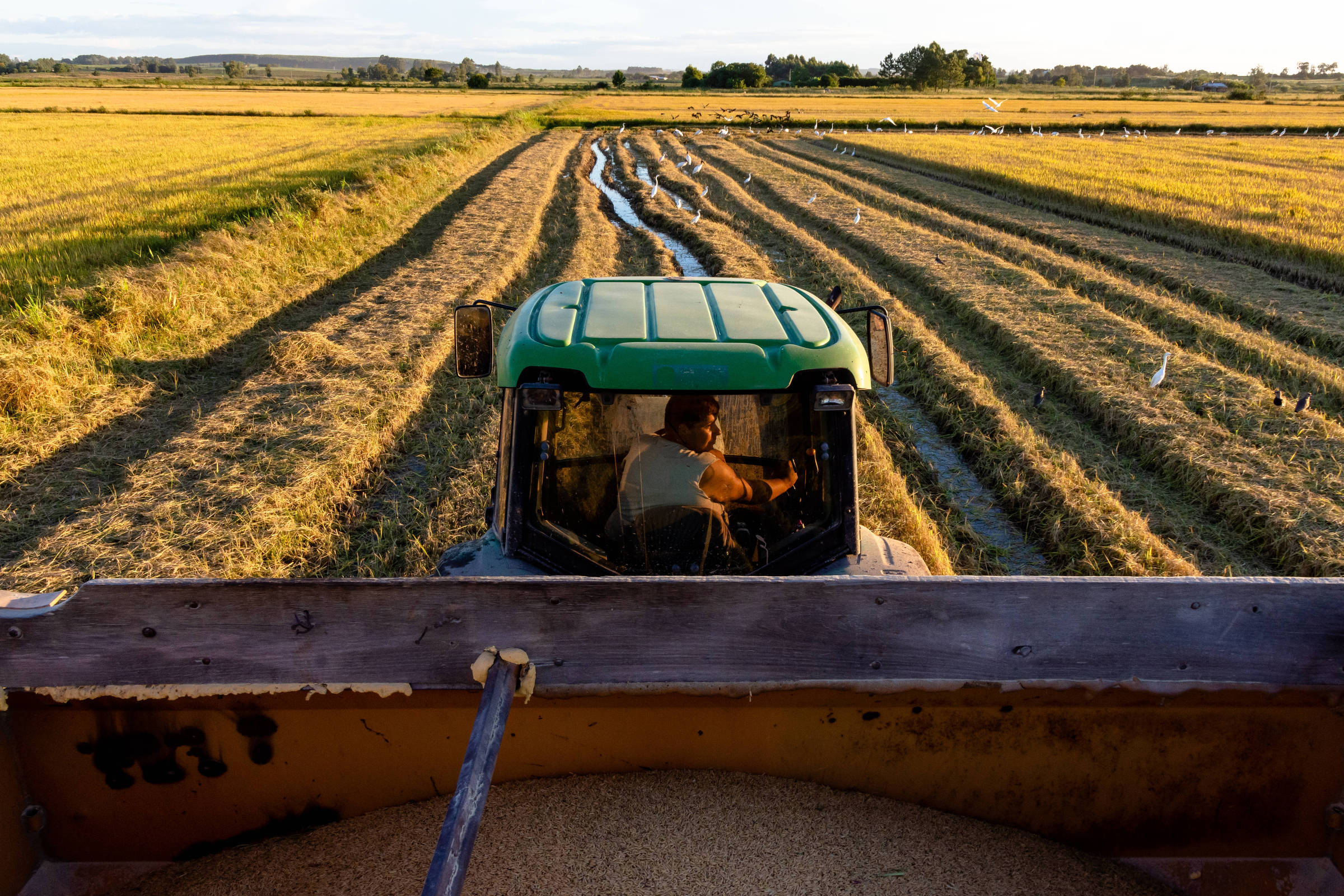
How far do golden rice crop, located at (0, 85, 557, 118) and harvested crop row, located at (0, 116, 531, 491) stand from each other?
32.8 metres

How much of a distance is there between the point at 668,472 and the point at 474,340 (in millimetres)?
854

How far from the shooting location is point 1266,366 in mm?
8109

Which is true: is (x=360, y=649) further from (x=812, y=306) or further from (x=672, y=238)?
(x=672, y=238)

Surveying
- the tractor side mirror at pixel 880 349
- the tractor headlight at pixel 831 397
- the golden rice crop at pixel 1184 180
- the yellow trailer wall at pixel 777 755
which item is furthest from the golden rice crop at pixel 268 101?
the yellow trailer wall at pixel 777 755

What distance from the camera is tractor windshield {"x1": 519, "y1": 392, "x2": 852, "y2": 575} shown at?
96.3 inches

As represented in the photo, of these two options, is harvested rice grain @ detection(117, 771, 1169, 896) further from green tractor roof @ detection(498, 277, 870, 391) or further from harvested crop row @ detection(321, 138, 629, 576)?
harvested crop row @ detection(321, 138, 629, 576)

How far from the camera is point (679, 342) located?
7.56 ft

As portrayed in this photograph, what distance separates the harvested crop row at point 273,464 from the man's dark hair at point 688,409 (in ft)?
10.5

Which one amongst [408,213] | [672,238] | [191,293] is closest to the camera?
[191,293]

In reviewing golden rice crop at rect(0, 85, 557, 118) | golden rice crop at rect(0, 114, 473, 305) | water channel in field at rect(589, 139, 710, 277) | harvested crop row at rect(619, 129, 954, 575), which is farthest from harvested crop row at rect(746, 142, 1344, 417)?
golden rice crop at rect(0, 85, 557, 118)

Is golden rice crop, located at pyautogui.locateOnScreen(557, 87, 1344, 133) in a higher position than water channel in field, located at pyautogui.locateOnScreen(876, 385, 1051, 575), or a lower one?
higher

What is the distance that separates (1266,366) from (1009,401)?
2.91 m

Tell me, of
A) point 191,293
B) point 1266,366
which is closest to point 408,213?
point 191,293

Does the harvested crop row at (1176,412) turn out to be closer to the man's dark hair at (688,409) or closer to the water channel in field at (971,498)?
the water channel in field at (971,498)
